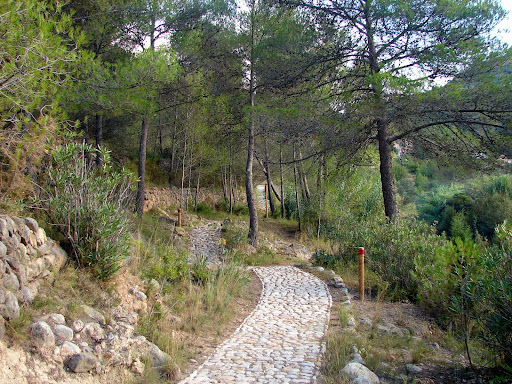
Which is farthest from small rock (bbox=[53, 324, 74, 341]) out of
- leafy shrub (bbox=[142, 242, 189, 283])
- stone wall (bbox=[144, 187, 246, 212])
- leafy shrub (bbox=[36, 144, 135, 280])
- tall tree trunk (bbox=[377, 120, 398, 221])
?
stone wall (bbox=[144, 187, 246, 212])

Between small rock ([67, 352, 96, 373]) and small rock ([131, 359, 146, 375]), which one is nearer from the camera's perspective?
small rock ([67, 352, 96, 373])

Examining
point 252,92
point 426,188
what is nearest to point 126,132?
point 252,92

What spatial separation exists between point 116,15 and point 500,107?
32.8 feet

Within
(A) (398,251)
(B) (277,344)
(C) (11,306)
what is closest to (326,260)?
(A) (398,251)

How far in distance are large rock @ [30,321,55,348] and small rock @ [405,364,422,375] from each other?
359 cm

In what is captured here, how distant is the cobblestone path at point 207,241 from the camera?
1437cm

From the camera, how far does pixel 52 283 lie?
15.2 ft

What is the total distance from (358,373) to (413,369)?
809 millimetres

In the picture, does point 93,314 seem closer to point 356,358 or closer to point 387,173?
point 356,358

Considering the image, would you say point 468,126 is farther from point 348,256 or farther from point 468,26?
point 348,256

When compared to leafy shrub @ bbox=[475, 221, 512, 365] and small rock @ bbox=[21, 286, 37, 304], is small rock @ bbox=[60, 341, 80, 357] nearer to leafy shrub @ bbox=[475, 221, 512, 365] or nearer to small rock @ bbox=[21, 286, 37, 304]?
small rock @ bbox=[21, 286, 37, 304]

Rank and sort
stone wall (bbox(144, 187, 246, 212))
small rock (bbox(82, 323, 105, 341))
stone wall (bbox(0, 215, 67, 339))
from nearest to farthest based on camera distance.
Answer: stone wall (bbox(0, 215, 67, 339)) → small rock (bbox(82, 323, 105, 341)) → stone wall (bbox(144, 187, 246, 212))

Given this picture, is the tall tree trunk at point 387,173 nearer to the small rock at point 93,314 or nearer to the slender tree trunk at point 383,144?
the slender tree trunk at point 383,144

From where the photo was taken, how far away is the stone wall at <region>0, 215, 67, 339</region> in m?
3.81
